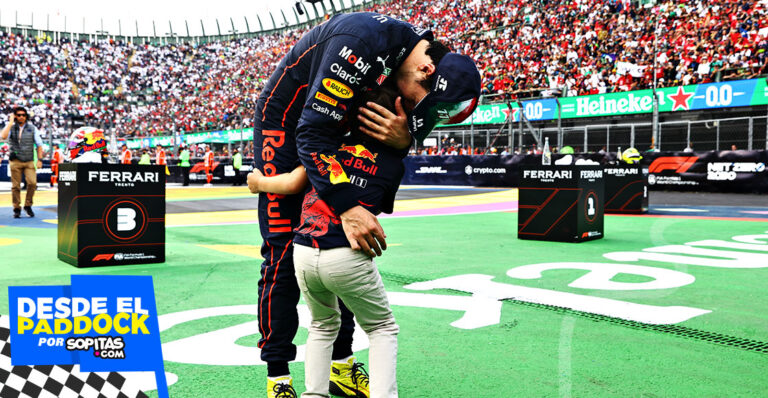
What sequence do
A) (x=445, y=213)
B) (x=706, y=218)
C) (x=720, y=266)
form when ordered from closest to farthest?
(x=720, y=266)
(x=706, y=218)
(x=445, y=213)

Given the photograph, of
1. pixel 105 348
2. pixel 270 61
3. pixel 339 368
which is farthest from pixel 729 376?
pixel 270 61

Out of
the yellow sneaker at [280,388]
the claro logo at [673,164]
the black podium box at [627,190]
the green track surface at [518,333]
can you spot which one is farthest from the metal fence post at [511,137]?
the yellow sneaker at [280,388]

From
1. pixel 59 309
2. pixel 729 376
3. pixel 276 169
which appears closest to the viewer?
pixel 59 309

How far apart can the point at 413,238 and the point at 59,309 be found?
604 centimetres

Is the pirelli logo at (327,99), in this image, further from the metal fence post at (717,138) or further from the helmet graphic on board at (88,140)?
the metal fence post at (717,138)

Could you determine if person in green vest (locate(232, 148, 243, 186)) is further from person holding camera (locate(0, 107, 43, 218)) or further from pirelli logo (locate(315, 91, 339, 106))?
pirelli logo (locate(315, 91, 339, 106))

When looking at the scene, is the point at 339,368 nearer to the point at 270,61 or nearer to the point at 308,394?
the point at 308,394

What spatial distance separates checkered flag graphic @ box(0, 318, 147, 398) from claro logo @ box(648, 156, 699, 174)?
18443 mm

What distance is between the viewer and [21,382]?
159 cm

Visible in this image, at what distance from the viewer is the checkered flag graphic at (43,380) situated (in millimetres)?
1590

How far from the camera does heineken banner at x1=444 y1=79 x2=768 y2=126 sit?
57.0 feet

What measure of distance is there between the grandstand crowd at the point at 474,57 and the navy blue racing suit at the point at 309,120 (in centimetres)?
1911

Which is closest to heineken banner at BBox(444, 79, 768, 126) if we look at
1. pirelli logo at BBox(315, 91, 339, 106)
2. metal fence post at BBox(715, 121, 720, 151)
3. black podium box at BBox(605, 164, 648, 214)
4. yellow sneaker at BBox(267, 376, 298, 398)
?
metal fence post at BBox(715, 121, 720, 151)

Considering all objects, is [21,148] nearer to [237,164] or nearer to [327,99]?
[327,99]
